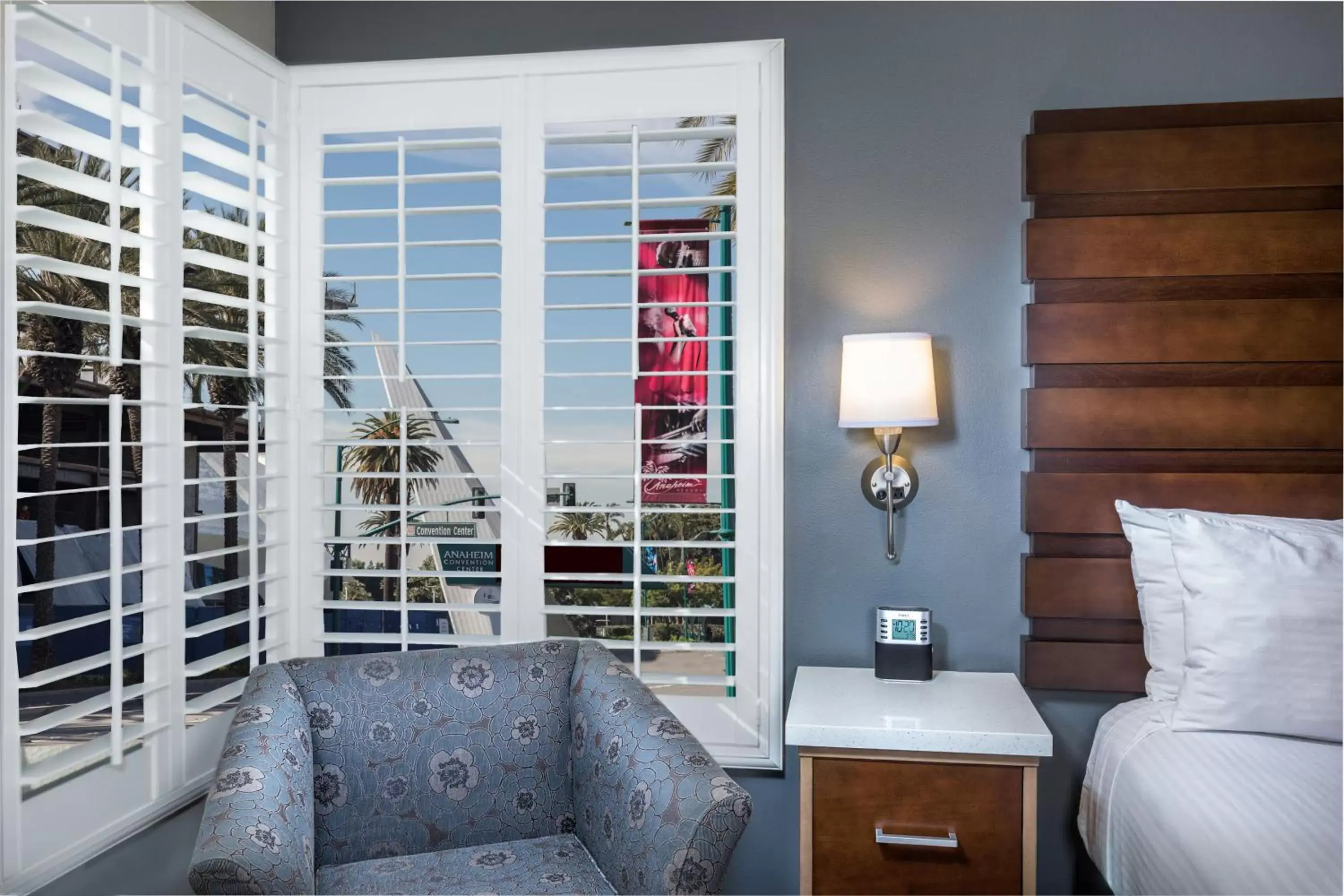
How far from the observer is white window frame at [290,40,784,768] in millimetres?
2406

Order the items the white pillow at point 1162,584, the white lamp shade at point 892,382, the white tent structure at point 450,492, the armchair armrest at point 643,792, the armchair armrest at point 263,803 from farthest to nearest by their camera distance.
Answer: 1. the white tent structure at point 450,492
2. the white lamp shade at point 892,382
3. the white pillow at point 1162,584
4. the armchair armrest at point 643,792
5. the armchair armrest at point 263,803

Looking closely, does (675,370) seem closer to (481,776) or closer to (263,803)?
(481,776)

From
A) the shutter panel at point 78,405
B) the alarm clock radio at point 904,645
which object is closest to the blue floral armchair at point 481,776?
the shutter panel at point 78,405

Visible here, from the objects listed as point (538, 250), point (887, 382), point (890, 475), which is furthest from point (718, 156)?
point (890, 475)

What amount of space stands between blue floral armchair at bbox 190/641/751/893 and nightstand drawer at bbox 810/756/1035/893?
1.37 ft

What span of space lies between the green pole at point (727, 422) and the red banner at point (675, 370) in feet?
0.13

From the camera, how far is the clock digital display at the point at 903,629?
222cm

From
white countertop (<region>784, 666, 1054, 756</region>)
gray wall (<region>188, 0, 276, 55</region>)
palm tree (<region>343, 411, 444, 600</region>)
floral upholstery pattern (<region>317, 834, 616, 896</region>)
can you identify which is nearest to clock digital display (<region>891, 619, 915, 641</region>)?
white countertop (<region>784, 666, 1054, 756</region>)

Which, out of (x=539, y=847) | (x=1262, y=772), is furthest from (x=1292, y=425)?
(x=539, y=847)

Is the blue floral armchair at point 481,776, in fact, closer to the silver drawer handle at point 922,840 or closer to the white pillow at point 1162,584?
the silver drawer handle at point 922,840

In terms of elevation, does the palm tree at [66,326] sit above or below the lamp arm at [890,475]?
above

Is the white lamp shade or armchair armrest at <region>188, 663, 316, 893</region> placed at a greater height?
the white lamp shade

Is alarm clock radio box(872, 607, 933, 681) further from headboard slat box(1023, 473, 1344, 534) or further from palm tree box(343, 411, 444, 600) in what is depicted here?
palm tree box(343, 411, 444, 600)

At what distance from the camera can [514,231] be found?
2482mm
